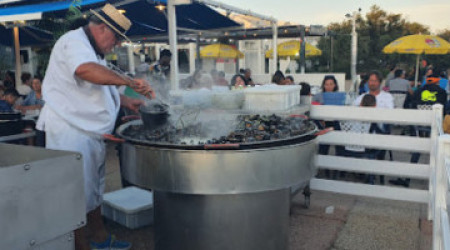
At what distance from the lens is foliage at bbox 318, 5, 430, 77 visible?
24.6m

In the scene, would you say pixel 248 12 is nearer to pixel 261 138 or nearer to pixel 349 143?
pixel 349 143

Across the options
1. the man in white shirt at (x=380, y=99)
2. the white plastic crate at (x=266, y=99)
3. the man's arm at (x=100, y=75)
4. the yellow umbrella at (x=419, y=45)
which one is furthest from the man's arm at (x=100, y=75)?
the yellow umbrella at (x=419, y=45)

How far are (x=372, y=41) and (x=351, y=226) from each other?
2427 cm

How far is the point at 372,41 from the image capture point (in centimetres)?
2539

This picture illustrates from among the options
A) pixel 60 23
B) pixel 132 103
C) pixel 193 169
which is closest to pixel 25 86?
pixel 60 23

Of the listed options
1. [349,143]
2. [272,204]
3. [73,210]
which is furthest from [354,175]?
[73,210]

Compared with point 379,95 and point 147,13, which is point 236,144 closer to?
point 379,95

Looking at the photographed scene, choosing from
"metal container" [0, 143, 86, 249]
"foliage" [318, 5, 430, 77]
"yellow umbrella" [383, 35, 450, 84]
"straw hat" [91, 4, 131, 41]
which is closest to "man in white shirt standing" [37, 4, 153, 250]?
"straw hat" [91, 4, 131, 41]

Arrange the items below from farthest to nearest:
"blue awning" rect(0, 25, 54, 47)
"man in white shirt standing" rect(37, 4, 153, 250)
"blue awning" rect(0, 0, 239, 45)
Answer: "blue awning" rect(0, 25, 54, 47) < "blue awning" rect(0, 0, 239, 45) < "man in white shirt standing" rect(37, 4, 153, 250)

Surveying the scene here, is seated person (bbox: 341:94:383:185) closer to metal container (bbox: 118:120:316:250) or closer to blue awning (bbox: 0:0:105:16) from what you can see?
metal container (bbox: 118:120:316:250)

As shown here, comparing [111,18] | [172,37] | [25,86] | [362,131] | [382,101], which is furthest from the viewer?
[25,86]

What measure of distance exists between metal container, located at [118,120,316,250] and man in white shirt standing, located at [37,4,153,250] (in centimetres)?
39

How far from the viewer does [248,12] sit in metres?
9.82

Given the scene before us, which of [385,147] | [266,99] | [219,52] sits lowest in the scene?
[385,147]
